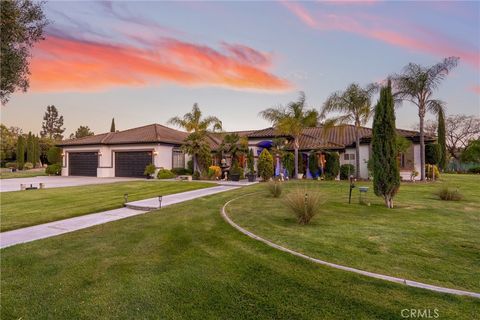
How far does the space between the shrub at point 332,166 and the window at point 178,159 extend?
16.2 metres

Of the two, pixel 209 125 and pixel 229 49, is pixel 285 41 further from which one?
pixel 209 125

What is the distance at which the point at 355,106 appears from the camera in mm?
20250

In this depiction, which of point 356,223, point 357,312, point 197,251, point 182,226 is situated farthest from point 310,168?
point 357,312

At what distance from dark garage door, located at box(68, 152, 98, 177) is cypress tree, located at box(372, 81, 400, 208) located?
30707mm

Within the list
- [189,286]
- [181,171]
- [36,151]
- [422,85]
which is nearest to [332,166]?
[422,85]

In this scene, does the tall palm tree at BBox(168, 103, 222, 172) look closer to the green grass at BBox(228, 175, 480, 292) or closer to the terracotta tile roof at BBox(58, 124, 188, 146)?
the terracotta tile roof at BBox(58, 124, 188, 146)

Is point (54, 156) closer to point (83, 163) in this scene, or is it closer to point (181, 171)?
point (83, 163)

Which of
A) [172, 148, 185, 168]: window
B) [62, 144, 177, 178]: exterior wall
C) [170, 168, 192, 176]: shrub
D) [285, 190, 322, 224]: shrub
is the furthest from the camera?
[172, 148, 185, 168]: window

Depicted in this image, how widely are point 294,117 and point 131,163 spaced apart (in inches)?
737

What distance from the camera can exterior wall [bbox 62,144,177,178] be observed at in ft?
88.7

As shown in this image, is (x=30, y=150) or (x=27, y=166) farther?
(x=30, y=150)

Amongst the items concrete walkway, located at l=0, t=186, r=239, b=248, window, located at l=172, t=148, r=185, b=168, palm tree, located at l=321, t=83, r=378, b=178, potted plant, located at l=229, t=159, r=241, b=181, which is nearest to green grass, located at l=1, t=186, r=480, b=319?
concrete walkway, located at l=0, t=186, r=239, b=248

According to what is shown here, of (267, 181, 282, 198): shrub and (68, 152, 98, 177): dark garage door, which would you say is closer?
(267, 181, 282, 198): shrub

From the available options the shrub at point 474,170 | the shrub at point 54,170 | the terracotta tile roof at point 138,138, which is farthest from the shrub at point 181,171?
the shrub at point 474,170
